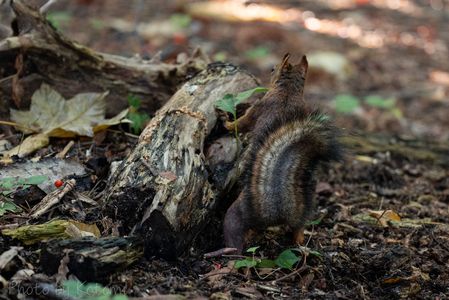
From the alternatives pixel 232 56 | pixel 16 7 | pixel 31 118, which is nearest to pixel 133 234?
pixel 31 118

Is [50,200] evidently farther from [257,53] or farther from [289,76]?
[257,53]

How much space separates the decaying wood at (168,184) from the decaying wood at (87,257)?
27 centimetres

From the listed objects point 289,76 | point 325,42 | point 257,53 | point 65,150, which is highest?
point 325,42

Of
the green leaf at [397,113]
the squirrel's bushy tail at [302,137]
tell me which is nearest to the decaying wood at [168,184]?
the squirrel's bushy tail at [302,137]

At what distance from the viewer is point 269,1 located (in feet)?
41.5

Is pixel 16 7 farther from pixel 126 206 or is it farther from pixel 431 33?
pixel 431 33

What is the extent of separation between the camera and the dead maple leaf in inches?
187

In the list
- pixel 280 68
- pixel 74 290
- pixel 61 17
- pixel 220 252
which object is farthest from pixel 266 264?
pixel 61 17

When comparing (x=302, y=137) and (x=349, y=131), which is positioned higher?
(x=302, y=137)

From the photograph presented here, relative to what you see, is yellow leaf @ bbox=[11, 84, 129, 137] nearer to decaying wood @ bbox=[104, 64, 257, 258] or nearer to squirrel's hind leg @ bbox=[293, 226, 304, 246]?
decaying wood @ bbox=[104, 64, 257, 258]

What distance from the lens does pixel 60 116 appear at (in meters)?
4.97

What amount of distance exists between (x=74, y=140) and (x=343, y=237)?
2.15 metres

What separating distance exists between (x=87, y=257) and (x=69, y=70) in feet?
8.05

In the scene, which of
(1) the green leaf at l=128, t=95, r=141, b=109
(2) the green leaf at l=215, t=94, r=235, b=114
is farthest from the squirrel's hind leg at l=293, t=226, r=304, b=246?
(1) the green leaf at l=128, t=95, r=141, b=109
